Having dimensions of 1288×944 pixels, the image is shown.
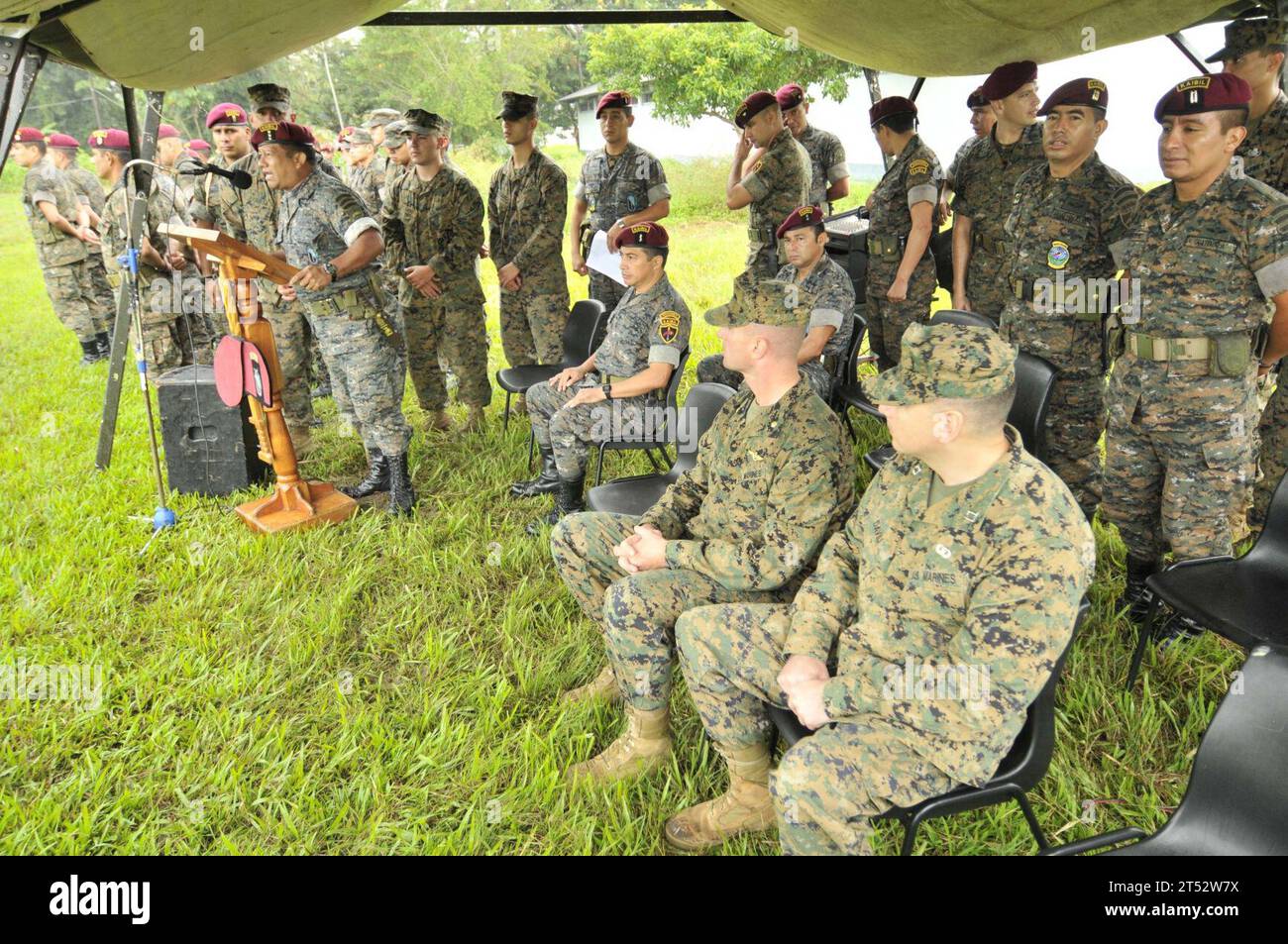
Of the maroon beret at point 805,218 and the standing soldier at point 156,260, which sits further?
the standing soldier at point 156,260

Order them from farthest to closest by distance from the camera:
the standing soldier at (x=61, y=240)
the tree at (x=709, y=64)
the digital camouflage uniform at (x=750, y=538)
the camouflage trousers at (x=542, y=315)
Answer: the tree at (x=709, y=64) → the standing soldier at (x=61, y=240) → the camouflage trousers at (x=542, y=315) → the digital camouflage uniform at (x=750, y=538)

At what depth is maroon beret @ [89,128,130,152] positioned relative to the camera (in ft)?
21.0

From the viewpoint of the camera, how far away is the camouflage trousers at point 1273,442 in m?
3.73

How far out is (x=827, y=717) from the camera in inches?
81.0

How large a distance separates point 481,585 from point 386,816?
1.45m

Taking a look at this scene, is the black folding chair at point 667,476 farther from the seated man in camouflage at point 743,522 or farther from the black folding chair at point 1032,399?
the black folding chair at point 1032,399

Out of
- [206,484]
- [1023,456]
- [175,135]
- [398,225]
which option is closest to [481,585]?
[206,484]

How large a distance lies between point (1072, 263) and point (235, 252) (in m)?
3.92

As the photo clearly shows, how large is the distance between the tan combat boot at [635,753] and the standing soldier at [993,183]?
3.37 metres

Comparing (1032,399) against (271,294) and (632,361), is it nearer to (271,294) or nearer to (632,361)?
(632,361)

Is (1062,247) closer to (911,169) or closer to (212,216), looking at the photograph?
(911,169)

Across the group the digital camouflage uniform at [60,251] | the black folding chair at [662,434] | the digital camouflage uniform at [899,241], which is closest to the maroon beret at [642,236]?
the black folding chair at [662,434]

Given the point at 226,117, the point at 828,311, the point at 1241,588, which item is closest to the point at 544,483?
the point at 828,311
